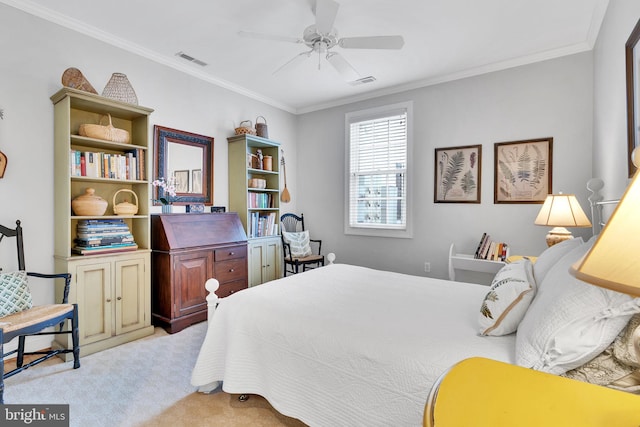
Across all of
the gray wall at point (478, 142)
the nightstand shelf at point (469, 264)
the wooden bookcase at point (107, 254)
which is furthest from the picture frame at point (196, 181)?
the nightstand shelf at point (469, 264)

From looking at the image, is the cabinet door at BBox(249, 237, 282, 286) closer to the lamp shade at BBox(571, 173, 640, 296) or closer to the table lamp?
the table lamp

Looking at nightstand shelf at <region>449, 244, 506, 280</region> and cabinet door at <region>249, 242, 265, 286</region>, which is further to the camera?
cabinet door at <region>249, 242, 265, 286</region>

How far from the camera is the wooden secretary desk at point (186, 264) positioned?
10.1ft

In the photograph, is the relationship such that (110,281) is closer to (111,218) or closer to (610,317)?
(111,218)

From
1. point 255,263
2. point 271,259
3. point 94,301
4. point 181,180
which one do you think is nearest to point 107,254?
point 94,301

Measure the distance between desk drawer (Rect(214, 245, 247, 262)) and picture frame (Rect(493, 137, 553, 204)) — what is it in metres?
2.94

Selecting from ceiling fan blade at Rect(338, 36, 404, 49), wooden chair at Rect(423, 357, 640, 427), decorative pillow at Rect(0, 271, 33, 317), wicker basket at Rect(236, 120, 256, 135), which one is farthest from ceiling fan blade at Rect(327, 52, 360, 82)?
decorative pillow at Rect(0, 271, 33, 317)

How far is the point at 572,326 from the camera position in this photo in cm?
102

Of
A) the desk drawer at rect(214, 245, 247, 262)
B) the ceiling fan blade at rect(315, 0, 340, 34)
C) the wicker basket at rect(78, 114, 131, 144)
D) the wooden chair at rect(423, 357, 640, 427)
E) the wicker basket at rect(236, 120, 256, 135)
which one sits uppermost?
the ceiling fan blade at rect(315, 0, 340, 34)

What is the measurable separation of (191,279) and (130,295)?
54 cm

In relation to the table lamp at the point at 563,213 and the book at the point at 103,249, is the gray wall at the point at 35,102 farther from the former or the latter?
the table lamp at the point at 563,213

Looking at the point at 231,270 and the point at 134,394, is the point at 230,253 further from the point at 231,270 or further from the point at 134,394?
the point at 134,394

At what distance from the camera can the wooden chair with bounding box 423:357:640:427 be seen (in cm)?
68

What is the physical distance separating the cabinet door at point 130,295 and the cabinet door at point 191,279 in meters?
0.28
